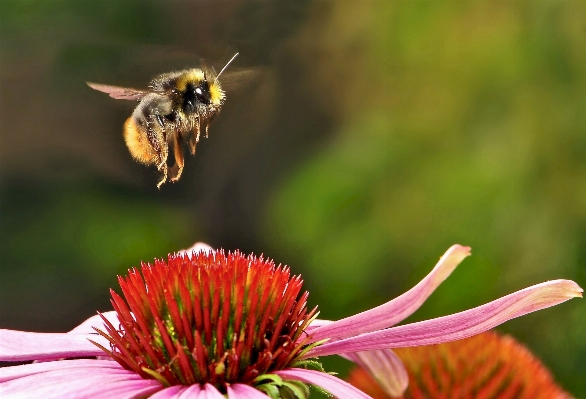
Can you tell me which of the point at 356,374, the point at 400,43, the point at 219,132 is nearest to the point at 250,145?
the point at 219,132

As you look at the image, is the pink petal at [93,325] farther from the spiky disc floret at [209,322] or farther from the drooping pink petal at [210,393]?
the drooping pink petal at [210,393]

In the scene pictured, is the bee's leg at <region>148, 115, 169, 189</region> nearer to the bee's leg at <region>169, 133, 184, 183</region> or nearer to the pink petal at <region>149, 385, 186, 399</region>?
the bee's leg at <region>169, 133, 184, 183</region>

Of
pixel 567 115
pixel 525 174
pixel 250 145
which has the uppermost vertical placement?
pixel 250 145

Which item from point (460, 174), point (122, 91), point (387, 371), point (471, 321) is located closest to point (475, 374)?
point (387, 371)

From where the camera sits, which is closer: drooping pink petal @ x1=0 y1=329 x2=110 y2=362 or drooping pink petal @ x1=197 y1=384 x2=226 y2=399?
drooping pink petal @ x1=197 y1=384 x2=226 y2=399

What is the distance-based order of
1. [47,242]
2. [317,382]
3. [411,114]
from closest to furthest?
[317,382] → [411,114] → [47,242]

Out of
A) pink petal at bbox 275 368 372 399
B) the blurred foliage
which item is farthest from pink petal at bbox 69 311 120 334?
the blurred foliage

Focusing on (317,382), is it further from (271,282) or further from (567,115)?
(567,115)
